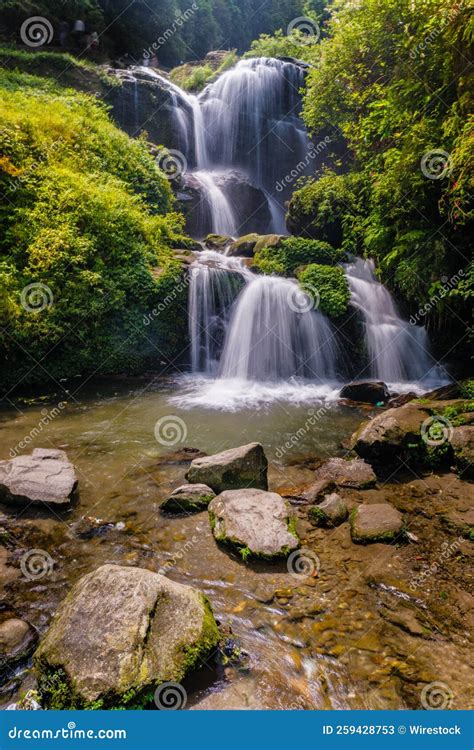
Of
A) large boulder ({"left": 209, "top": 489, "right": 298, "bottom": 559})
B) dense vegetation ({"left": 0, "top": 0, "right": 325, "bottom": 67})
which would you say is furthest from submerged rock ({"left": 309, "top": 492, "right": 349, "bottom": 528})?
dense vegetation ({"left": 0, "top": 0, "right": 325, "bottom": 67})

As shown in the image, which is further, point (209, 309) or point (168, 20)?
point (168, 20)

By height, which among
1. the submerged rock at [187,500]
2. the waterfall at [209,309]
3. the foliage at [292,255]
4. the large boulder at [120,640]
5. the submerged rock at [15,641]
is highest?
the foliage at [292,255]

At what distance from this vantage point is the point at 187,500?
429cm

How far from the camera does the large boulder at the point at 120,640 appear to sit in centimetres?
208

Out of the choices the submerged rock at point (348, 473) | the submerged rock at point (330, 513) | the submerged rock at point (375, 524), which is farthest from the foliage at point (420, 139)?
the submerged rock at point (330, 513)

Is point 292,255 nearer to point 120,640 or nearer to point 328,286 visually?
point 328,286

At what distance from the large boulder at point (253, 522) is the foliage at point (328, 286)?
24.3ft

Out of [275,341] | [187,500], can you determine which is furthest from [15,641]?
[275,341]

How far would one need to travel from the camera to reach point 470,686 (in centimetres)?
236

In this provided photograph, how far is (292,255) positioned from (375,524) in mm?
9809

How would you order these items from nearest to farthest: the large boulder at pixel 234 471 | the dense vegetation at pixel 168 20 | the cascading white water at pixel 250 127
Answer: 1. the large boulder at pixel 234 471
2. the dense vegetation at pixel 168 20
3. the cascading white water at pixel 250 127

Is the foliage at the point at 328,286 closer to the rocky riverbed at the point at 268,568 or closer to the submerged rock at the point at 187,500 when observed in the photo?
the rocky riverbed at the point at 268,568

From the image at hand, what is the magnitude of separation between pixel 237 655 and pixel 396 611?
129 cm

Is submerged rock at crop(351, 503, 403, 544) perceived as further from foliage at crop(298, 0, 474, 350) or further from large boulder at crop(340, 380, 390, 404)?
foliage at crop(298, 0, 474, 350)
